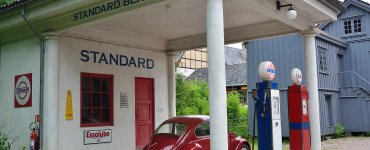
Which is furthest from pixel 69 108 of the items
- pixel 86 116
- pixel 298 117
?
pixel 298 117

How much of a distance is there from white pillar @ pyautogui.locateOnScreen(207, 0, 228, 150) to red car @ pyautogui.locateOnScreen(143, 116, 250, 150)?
92.2 inches

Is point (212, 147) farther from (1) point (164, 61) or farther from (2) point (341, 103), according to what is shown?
(2) point (341, 103)

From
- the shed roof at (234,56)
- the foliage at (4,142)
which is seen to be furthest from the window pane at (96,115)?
the shed roof at (234,56)

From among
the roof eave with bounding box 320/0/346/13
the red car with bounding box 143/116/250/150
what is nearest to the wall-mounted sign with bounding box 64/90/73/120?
the red car with bounding box 143/116/250/150

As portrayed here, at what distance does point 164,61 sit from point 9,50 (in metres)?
4.81

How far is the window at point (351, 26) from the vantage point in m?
23.5

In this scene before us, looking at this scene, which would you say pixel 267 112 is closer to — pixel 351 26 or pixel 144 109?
pixel 144 109

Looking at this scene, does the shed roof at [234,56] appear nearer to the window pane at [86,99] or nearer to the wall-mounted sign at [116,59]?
the wall-mounted sign at [116,59]

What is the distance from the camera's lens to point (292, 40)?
20.3 m

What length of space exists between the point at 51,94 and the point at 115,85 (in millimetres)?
2375

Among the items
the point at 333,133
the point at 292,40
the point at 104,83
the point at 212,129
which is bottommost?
the point at 333,133

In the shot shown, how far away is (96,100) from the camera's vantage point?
1127 centimetres

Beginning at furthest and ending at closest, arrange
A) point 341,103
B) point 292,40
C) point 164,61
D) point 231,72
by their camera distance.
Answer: point 231,72, point 341,103, point 292,40, point 164,61

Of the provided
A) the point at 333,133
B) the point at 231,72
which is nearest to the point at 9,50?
the point at 333,133
